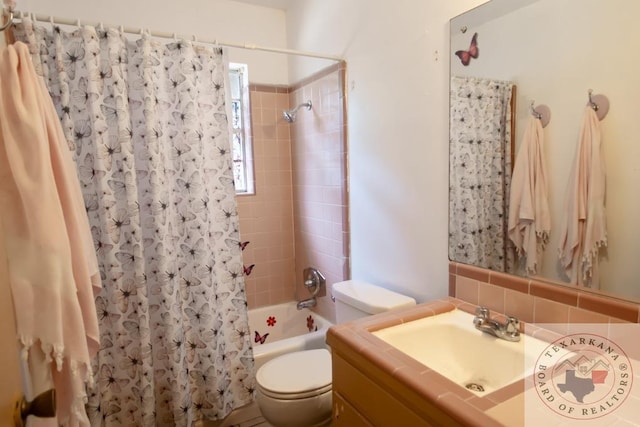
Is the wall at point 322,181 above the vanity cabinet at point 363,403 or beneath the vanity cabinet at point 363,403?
above

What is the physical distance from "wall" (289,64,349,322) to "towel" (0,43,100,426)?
1476 mm

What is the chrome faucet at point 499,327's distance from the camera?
1.12 m

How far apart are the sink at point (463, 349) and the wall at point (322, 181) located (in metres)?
0.97

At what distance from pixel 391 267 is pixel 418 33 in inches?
42.4

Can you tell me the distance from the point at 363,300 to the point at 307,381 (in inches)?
16.9

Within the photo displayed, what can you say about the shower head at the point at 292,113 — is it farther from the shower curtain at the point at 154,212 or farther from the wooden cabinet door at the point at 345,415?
the wooden cabinet door at the point at 345,415

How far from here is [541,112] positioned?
3.85 feet

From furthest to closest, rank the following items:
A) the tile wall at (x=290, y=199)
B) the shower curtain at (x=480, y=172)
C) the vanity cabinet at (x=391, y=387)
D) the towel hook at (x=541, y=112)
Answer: the tile wall at (x=290, y=199) → the shower curtain at (x=480, y=172) → the towel hook at (x=541, y=112) → the vanity cabinet at (x=391, y=387)

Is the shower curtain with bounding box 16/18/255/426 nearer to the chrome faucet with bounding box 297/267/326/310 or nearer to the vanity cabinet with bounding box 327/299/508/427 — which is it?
the chrome faucet with bounding box 297/267/326/310

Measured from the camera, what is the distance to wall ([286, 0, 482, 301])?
5.06 ft

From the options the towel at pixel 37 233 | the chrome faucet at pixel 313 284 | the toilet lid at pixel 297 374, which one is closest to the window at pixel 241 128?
the chrome faucet at pixel 313 284

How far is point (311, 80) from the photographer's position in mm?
2471

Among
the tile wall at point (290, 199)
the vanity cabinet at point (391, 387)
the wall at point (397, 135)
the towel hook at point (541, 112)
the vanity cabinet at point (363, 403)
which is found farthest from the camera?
the tile wall at point (290, 199)

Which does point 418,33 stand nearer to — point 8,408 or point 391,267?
point 391,267
